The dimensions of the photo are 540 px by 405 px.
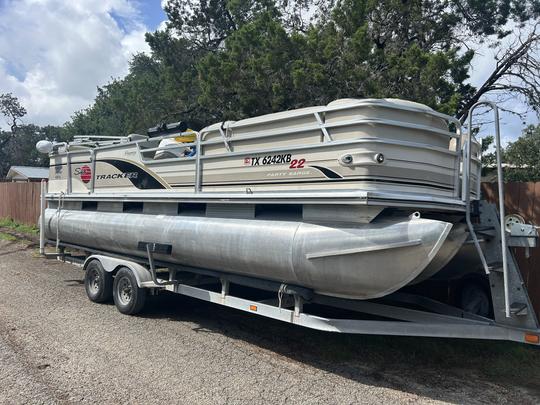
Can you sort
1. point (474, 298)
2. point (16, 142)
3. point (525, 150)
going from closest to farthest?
point (474, 298)
point (525, 150)
point (16, 142)

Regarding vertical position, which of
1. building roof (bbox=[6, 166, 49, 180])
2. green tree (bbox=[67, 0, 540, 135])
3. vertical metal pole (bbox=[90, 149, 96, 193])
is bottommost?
vertical metal pole (bbox=[90, 149, 96, 193])

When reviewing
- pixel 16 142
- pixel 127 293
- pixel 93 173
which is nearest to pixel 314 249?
pixel 127 293

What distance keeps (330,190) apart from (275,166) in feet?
2.65

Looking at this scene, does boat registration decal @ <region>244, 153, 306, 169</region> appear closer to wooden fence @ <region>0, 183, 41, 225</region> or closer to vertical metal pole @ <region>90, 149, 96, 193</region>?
vertical metal pole @ <region>90, 149, 96, 193</region>

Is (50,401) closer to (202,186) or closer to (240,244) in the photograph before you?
(240,244)

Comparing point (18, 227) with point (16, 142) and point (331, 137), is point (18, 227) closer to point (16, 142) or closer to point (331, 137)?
point (331, 137)

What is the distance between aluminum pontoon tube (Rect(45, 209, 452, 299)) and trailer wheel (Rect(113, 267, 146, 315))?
672 mm

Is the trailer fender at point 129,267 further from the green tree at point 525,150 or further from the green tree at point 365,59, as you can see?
the green tree at point 525,150

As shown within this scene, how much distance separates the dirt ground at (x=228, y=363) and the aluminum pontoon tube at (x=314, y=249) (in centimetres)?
91

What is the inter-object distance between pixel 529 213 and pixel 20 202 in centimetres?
2006

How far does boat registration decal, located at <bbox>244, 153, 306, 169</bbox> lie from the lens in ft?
16.4

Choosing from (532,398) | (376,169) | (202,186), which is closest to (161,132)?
(202,186)

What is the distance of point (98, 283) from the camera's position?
7.79 m

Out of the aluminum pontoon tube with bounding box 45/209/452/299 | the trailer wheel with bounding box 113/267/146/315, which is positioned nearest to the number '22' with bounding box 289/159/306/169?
the aluminum pontoon tube with bounding box 45/209/452/299
